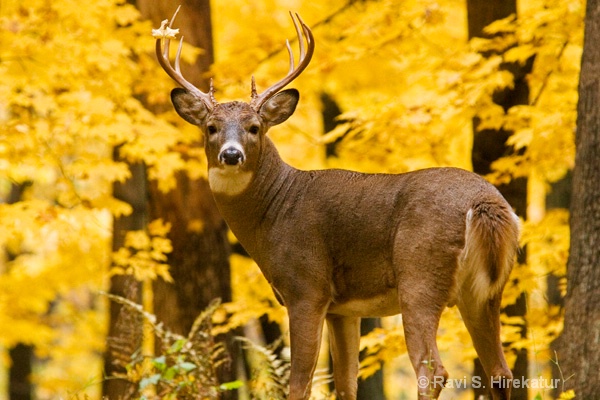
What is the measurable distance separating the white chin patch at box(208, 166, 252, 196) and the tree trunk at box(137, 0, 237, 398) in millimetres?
3700

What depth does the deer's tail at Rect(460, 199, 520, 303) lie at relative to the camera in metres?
5.25

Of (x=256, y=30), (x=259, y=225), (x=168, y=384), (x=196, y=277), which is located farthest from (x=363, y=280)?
(x=256, y=30)

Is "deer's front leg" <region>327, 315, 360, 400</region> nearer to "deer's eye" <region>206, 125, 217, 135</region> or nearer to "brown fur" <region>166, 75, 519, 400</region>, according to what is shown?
"brown fur" <region>166, 75, 519, 400</region>

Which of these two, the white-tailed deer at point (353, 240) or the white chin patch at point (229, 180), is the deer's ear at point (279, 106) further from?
the white chin patch at point (229, 180)

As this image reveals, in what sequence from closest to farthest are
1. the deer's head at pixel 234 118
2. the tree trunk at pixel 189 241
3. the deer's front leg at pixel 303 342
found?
the deer's front leg at pixel 303 342 < the deer's head at pixel 234 118 < the tree trunk at pixel 189 241

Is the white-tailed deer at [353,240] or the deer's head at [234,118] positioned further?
the deer's head at [234,118]

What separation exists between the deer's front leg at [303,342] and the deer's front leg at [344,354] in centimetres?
46

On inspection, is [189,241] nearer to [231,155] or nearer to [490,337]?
[231,155]

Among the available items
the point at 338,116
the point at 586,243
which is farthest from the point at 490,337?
the point at 338,116

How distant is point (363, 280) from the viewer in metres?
5.66

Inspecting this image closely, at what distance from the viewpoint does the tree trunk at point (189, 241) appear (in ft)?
31.7

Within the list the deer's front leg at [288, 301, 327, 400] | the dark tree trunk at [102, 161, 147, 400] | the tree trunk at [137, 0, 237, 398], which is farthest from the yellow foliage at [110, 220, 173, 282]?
the deer's front leg at [288, 301, 327, 400]

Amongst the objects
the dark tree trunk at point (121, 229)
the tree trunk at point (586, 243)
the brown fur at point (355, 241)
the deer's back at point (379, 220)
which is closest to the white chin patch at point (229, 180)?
the brown fur at point (355, 241)

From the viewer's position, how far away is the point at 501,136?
27.8 feet
